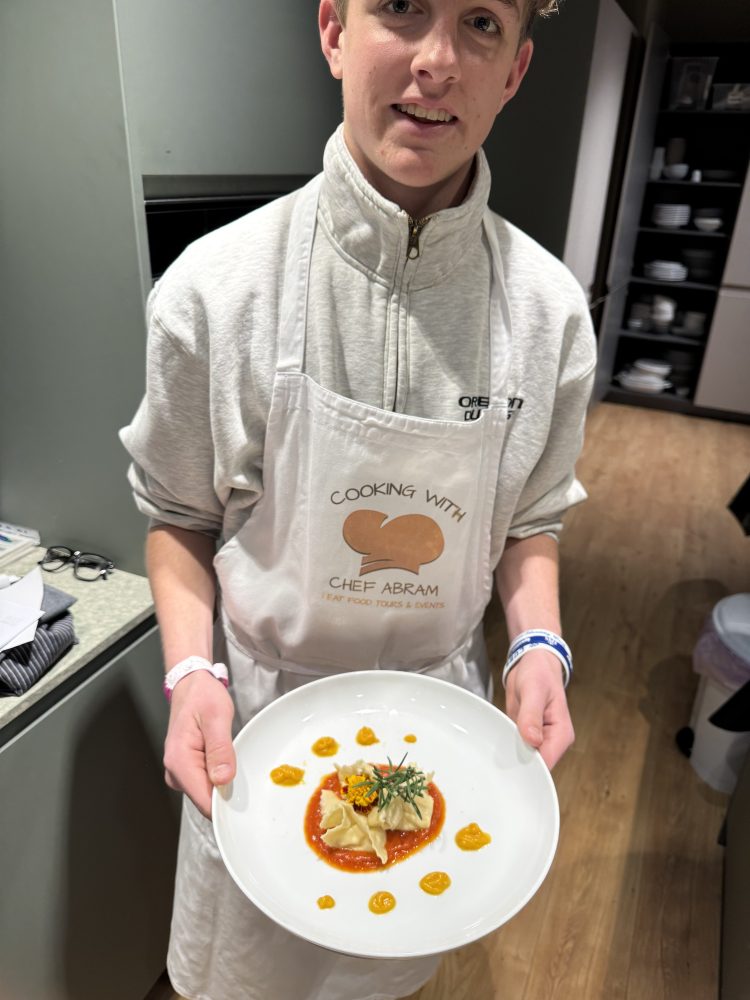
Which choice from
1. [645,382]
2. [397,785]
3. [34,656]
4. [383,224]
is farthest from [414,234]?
[645,382]

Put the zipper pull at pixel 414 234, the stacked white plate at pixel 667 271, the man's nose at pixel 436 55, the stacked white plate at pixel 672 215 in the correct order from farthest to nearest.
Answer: the stacked white plate at pixel 667 271 → the stacked white plate at pixel 672 215 → the zipper pull at pixel 414 234 → the man's nose at pixel 436 55

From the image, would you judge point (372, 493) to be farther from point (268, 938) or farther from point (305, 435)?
point (268, 938)

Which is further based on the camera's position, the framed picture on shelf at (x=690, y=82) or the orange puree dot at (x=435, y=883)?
the framed picture on shelf at (x=690, y=82)

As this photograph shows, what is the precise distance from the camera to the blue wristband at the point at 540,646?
93 centimetres

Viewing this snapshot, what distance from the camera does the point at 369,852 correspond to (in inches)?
31.8

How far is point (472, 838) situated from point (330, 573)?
341 millimetres

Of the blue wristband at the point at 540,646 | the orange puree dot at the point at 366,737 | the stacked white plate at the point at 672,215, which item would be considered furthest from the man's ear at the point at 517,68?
the stacked white plate at the point at 672,215

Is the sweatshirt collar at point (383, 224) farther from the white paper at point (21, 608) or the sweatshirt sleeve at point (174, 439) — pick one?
the white paper at point (21, 608)

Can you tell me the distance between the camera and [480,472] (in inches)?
34.4

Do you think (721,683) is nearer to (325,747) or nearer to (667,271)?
(325,747)

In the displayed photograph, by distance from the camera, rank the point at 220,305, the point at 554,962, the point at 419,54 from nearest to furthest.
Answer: the point at 419,54 → the point at 220,305 → the point at 554,962

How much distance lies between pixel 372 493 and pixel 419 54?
447mm

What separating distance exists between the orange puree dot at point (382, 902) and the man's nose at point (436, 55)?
82 centimetres

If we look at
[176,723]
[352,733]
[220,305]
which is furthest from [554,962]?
[220,305]
